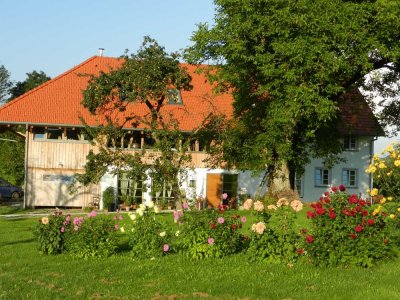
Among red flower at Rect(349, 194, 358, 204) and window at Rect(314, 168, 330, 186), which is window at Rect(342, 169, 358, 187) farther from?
red flower at Rect(349, 194, 358, 204)

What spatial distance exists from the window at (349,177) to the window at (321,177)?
1.20 metres

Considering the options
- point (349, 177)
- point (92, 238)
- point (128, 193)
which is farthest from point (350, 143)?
point (92, 238)

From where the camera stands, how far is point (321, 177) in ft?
131

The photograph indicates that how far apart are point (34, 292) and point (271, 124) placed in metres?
18.8

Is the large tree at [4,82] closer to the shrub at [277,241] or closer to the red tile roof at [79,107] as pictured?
the red tile roof at [79,107]

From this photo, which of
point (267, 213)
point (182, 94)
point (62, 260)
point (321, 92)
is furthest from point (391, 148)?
point (182, 94)

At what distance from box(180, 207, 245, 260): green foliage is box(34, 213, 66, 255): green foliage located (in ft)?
8.72

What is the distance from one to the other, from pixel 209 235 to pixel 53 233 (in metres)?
3.41

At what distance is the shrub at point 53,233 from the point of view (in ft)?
42.9

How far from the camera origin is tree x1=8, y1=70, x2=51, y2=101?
92.0 m

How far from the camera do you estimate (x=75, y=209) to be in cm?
3444

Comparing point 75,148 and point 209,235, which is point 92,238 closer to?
point 209,235

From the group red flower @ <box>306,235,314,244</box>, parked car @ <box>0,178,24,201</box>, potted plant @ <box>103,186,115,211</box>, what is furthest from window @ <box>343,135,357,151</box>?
red flower @ <box>306,235,314,244</box>

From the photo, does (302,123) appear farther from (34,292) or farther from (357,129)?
(34,292)
